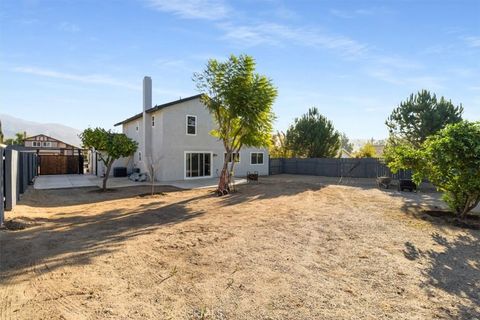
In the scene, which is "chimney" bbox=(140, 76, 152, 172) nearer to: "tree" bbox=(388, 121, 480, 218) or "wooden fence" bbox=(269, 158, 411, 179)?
"wooden fence" bbox=(269, 158, 411, 179)

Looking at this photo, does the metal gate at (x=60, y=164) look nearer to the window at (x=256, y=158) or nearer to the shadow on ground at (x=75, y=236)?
the window at (x=256, y=158)

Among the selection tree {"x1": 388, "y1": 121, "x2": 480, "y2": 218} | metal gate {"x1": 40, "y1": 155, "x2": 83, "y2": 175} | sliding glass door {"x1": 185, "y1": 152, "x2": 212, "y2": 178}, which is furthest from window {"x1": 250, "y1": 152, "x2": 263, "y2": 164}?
tree {"x1": 388, "y1": 121, "x2": 480, "y2": 218}

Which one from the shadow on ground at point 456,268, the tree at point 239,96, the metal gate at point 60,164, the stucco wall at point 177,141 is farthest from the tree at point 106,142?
the metal gate at point 60,164

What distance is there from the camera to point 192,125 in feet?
72.1

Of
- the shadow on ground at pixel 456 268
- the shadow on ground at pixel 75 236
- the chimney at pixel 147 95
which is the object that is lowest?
the shadow on ground at pixel 456 268

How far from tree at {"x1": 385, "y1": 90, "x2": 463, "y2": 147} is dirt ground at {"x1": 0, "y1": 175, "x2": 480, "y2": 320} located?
19.7m

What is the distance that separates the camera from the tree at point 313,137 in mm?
33156

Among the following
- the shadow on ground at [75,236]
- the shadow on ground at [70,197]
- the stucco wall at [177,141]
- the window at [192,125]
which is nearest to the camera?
the shadow on ground at [75,236]

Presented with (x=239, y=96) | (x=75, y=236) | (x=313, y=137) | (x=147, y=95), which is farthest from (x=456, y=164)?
(x=313, y=137)

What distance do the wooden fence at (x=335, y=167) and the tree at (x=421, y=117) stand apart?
13.5 ft

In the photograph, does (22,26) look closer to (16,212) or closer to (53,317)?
(16,212)

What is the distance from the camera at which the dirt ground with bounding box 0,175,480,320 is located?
3.75m

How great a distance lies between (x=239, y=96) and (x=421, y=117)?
2002 cm

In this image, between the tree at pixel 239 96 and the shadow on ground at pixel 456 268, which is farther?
the tree at pixel 239 96
